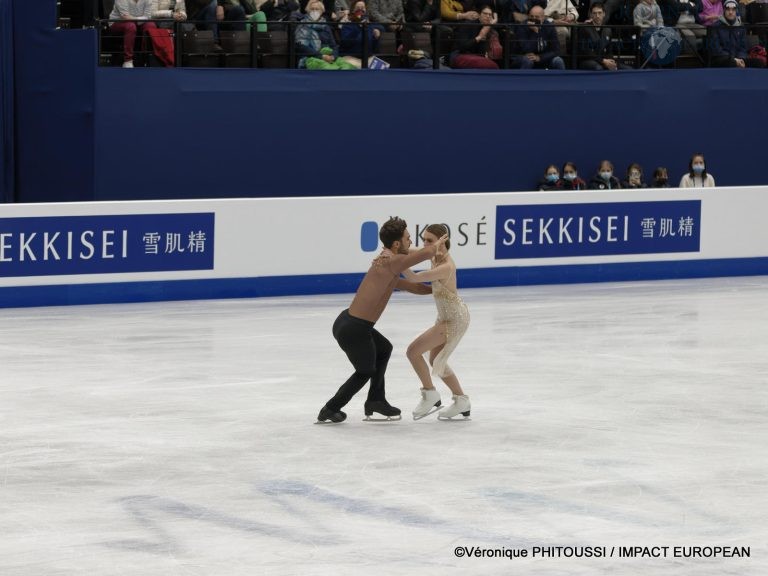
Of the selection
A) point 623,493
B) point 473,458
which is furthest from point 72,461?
point 623,493

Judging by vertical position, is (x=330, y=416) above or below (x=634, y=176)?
below

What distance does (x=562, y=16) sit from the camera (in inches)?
802

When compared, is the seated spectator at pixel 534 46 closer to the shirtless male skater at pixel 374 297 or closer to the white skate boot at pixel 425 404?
the white skate boot at pixel 425 404

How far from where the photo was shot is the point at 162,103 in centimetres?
1819

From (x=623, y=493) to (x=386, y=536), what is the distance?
63.0 inches

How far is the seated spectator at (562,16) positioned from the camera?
20.3 metres

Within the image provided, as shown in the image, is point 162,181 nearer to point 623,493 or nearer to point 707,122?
point 707,122

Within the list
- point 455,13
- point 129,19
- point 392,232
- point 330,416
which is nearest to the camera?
→ point 392,232

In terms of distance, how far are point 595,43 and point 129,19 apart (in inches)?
254

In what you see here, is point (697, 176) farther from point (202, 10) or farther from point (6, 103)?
point (6, 103)

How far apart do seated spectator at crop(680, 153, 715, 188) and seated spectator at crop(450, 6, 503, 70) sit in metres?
2.90

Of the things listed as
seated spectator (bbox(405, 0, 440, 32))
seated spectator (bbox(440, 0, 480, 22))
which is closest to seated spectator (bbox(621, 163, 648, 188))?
seated spectator (bbox(440, 0, 480, 22))

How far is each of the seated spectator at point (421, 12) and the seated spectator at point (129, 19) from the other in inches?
133

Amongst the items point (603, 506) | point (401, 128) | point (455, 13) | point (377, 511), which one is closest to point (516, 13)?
point (455, 13)
